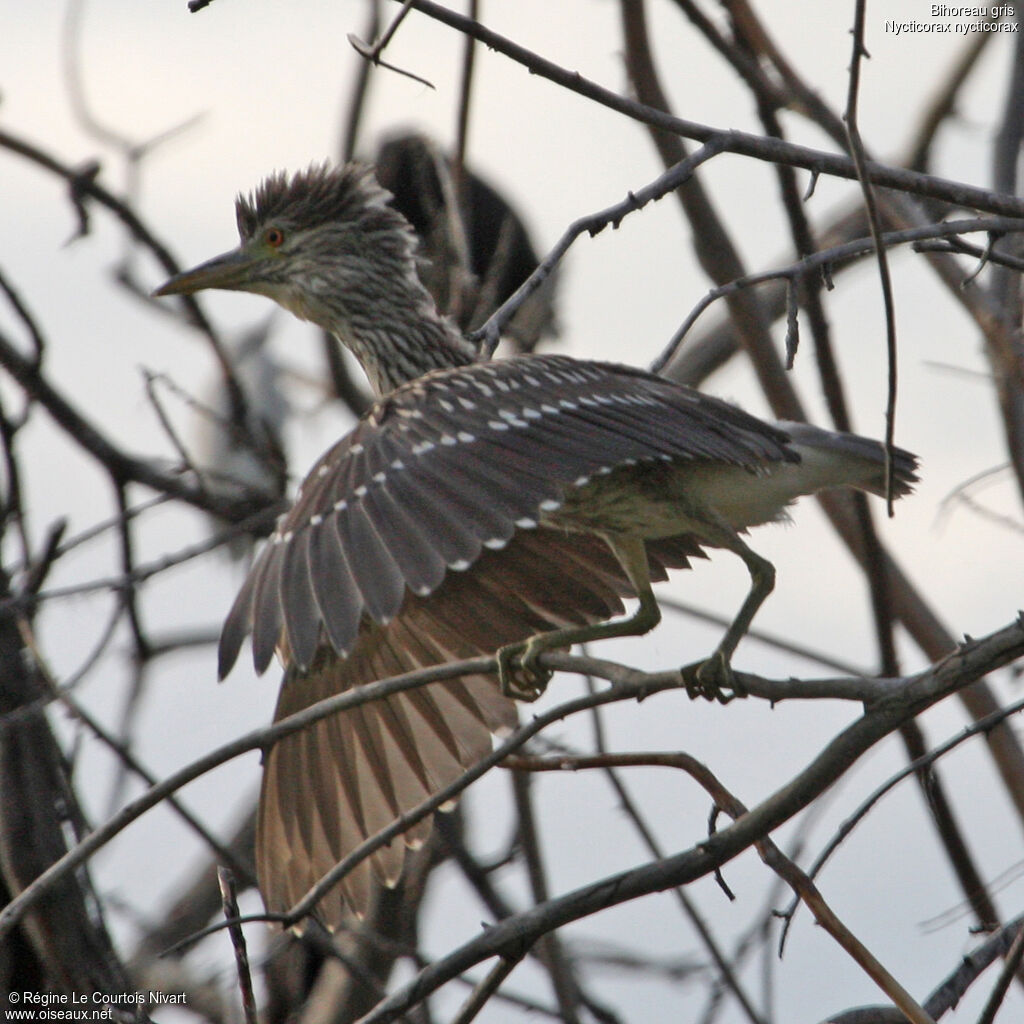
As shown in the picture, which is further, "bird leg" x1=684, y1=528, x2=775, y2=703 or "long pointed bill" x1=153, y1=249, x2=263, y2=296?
"long pointed bill" x1=153, y1=249, x2=263, y2=296

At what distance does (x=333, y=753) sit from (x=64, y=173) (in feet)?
6.46

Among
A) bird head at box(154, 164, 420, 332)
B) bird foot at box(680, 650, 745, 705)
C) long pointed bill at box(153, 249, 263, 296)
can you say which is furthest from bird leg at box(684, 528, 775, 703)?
long pointed bill at box(153, 249, 263, 296)

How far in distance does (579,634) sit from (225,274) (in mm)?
1707

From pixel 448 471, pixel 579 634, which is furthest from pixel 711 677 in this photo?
pixel 448 471

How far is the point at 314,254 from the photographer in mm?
4691

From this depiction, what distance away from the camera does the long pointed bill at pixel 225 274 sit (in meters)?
4.60

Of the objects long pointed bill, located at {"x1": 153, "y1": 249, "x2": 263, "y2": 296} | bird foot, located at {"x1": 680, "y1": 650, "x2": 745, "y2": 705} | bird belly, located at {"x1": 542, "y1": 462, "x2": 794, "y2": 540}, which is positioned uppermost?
long pointed bill, located at {"x1": 153, "y1": 249, "x2": 263, "y2": 296}

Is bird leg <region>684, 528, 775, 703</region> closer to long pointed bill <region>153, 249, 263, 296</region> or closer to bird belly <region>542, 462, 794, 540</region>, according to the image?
bird belly <region>542, 462, 794, 540</region>

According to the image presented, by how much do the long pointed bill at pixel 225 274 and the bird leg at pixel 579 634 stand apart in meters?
1.45

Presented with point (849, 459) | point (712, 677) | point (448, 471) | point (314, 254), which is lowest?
point (712, 677)

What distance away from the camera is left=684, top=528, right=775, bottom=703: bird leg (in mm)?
3316

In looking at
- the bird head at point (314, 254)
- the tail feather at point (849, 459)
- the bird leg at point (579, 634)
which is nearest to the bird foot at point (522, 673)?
the bird leg at point (579, 634)

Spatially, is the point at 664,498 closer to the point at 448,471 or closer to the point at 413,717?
the point at 448,471

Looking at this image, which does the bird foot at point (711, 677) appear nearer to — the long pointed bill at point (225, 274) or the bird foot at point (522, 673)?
the bird foot at point (522, 673)
